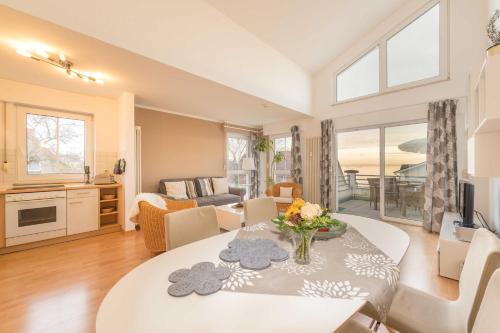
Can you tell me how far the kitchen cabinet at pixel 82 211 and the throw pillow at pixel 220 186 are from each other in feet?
8.03

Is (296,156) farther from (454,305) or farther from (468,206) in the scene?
(454,305)

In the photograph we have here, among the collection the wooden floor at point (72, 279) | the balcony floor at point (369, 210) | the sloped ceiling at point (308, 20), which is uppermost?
the sloped ceiling at point (308, 20)

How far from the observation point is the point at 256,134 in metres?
6.76

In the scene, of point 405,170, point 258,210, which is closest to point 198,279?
point 258,210

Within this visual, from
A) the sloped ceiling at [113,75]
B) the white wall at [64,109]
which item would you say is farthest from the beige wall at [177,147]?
the white wall at [64,109]

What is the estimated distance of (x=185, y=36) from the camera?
2.72 m

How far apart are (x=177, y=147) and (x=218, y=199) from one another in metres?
1.65

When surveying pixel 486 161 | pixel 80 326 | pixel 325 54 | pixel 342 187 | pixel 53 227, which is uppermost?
pixel 325 54

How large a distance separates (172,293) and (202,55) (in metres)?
→ 2.98

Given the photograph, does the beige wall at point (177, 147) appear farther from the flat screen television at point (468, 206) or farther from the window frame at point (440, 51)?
the flat screen television at point (468, 206)

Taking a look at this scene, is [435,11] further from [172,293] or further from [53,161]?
[53,161]

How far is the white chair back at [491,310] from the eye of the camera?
0.63 m

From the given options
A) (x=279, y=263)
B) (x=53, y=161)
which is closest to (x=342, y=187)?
(x=279, y=263)

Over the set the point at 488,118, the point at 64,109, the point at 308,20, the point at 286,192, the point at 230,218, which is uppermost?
the point at 308,20
